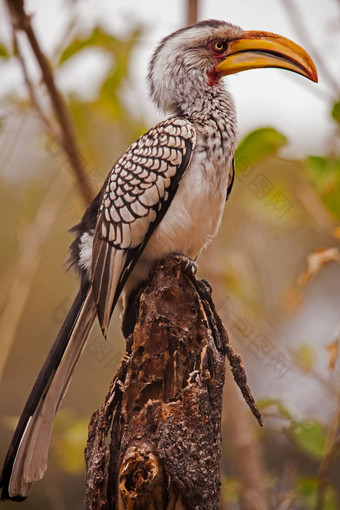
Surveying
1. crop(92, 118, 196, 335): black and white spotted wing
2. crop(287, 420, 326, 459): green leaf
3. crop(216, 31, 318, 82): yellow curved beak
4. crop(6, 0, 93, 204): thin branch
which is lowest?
crop(287, 420, 326, 459): green leaf

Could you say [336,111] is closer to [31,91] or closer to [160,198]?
[160,198]

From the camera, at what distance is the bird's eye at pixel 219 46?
286 cm

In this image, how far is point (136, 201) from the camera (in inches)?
97.8

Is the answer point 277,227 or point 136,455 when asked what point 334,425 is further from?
point 277,227

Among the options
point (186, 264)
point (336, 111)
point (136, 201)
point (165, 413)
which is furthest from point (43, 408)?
point (336, 111)

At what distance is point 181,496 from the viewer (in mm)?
1849

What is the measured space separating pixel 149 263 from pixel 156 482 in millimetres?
1075

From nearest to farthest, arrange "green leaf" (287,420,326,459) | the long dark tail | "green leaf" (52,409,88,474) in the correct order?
the long dark tail < "green leaf" (287,420,326,459) < "green leaf" (52,409,88,474)

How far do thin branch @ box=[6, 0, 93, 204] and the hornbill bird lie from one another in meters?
0.38

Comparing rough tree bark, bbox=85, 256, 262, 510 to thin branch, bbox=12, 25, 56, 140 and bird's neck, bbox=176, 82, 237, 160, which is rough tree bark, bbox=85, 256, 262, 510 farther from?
thin branch, bbox=12, 25, 56, 140

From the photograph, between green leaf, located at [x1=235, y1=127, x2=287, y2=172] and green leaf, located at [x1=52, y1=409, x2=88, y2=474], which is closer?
green leaf, located at [x1=235, y1=127, x2=287, y2=172]

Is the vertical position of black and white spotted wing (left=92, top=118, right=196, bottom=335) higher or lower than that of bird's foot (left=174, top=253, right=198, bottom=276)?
higher

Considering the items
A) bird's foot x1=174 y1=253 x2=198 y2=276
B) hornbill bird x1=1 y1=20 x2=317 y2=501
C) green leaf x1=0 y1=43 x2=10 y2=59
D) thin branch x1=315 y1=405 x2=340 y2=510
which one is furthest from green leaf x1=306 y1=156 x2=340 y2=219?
green leaf x1=0 y1=43 x2=10 y2=59

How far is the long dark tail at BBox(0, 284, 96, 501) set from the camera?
2180mm
